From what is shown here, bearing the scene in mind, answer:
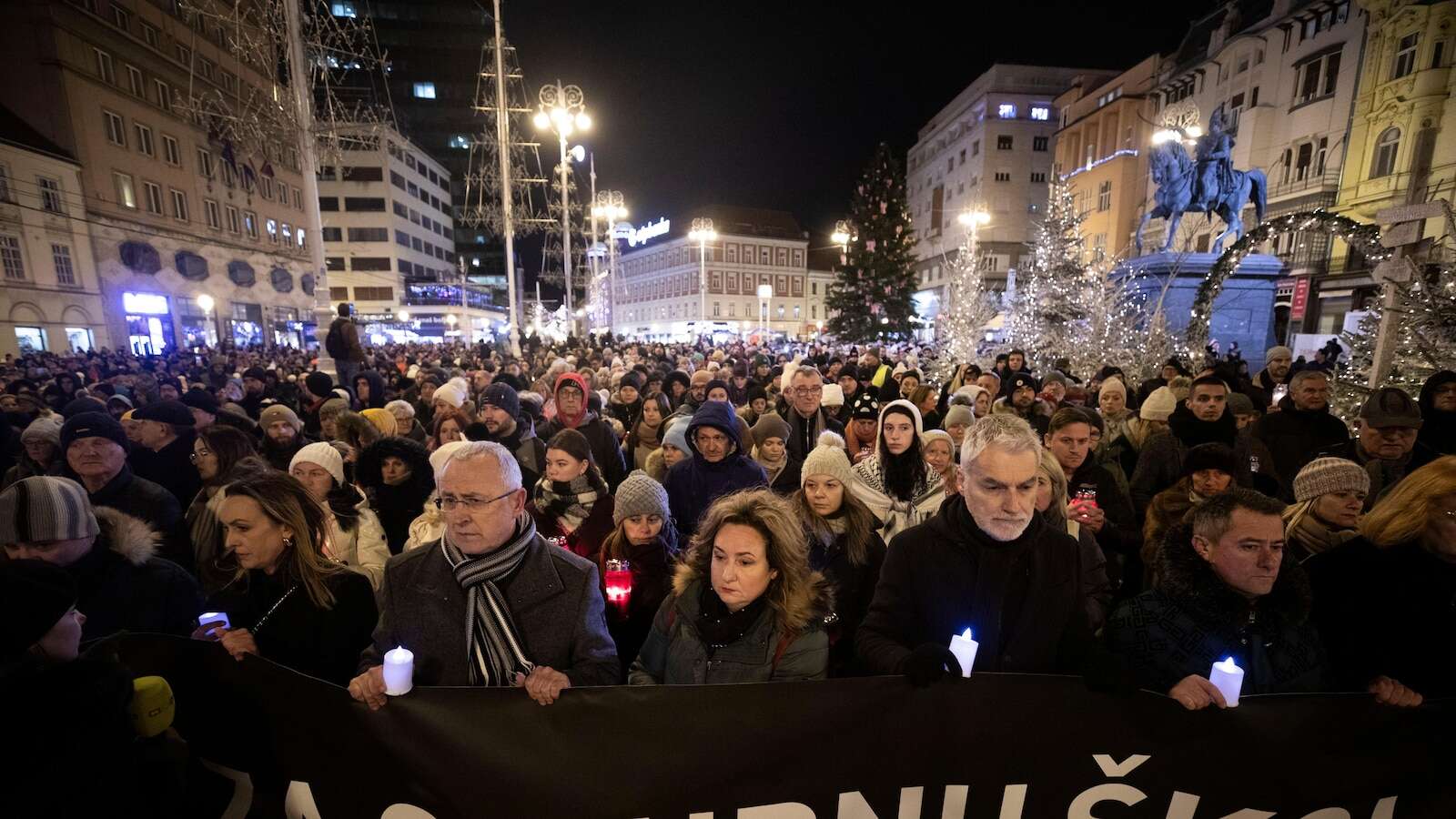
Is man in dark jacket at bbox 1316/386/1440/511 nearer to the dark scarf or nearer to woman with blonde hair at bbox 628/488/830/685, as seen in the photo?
woman with blonde hair at bbox 628/488/830/685

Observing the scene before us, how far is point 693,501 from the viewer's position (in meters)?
4.33

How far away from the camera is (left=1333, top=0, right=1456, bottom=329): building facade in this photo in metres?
21.6

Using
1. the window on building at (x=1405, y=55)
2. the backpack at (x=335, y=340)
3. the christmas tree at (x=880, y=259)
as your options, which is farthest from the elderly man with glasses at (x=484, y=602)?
the window on building at (x=1405, y=55)

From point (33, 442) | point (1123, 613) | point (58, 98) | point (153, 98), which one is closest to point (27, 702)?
point (1123, 613)

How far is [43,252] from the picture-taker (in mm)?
26516

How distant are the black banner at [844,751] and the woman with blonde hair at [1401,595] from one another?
21cm

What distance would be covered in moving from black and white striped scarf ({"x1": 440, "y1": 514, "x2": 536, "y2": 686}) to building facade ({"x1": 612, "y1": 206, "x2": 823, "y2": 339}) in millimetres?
72883

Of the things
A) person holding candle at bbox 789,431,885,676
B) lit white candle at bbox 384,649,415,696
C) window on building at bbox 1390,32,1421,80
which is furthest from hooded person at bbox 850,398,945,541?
window on building at bbox 1390,32,1421,80

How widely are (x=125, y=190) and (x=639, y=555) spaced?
4343 centimetres

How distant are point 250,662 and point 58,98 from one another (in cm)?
4284

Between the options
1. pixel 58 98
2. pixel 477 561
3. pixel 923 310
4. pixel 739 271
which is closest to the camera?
pixel 477 561

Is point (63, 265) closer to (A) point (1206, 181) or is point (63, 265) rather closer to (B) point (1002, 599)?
(B) point (1002, 599)

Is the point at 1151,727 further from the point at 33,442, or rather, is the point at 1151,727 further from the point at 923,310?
the point at 923,310

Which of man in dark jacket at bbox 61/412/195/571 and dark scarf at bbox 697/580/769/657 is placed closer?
dark scarf at bbox 697/580/769/657
